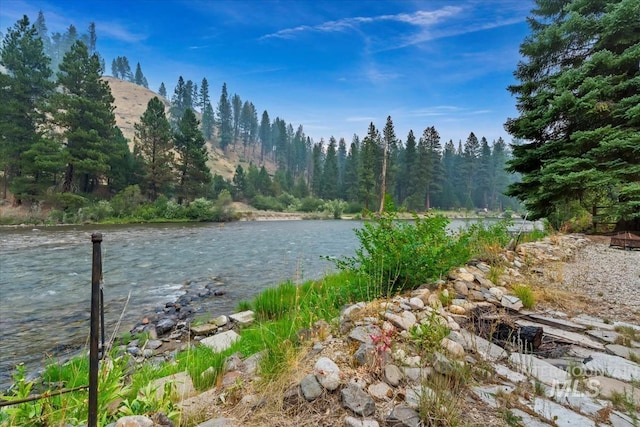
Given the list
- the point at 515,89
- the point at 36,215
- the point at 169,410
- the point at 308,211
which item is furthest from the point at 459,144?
the point at 169,410

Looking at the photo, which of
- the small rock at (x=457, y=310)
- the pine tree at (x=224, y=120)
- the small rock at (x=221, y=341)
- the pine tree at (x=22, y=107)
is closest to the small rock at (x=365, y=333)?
the small rock at (x=457, y=310)

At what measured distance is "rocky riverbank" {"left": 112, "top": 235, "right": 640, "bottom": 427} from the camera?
1776 mm

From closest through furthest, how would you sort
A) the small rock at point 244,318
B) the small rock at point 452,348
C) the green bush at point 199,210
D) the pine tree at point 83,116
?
the small rock at point 452,348, the small rock at point 244,318, the pine tree at point 83,116, the green bush at point 199,210

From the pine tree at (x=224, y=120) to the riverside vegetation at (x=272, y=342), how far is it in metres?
80.8

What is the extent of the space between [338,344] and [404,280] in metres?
1.63

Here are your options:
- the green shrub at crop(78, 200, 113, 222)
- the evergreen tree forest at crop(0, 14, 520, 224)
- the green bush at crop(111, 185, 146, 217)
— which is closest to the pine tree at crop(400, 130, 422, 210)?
the evergreen tree forest at crop(0, 14, 520, 224)

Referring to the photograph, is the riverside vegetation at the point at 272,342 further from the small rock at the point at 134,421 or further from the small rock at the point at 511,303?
the small rock at the point at 511,303

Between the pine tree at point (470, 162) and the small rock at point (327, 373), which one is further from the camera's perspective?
the pine tree at point (470, 162)

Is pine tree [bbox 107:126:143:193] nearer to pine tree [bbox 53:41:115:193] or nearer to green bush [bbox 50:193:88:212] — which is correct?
pine tree [bbox 53:41:115:193]

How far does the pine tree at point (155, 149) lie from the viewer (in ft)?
105

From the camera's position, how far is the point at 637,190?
24.5 ft

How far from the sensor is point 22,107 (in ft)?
86.4

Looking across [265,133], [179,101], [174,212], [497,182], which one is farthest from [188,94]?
[497,182]

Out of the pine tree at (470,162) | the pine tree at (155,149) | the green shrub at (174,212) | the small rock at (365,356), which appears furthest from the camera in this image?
the pine tree at (470,162)
